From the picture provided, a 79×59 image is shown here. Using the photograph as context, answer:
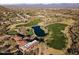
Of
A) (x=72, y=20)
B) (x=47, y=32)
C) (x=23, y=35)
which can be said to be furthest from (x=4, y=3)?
(x=72, y=20)

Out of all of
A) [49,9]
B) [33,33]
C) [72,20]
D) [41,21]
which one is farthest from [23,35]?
[72,20]

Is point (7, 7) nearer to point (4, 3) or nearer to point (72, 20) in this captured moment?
point (4, 3)

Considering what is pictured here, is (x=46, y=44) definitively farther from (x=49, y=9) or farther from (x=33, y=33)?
(x=49, y=9)

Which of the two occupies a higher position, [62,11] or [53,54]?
[62,11]

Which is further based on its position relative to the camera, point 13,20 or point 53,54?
point 13,20

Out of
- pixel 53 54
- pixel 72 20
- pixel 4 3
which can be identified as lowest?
pixel 53 54

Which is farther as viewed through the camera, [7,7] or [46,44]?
[7,7]
